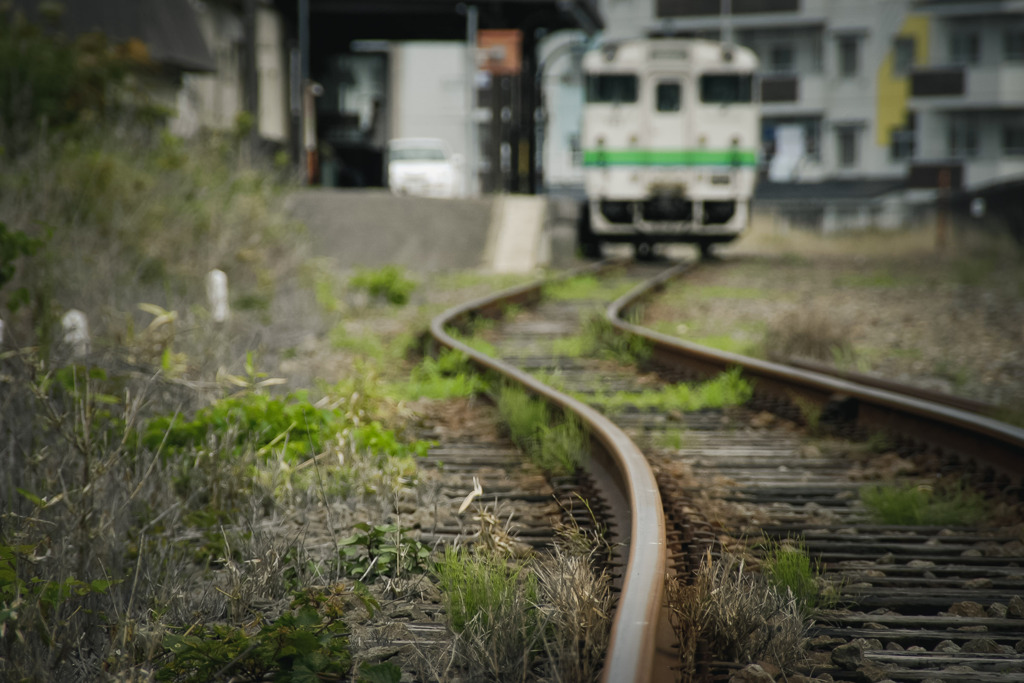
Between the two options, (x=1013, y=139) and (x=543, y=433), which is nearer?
(x=543, y=433)

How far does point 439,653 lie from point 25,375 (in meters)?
3.10

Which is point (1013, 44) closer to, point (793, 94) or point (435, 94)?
point (793, 94)

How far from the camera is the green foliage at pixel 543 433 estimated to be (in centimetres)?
453

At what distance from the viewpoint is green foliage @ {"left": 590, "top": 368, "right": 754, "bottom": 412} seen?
6176 mm

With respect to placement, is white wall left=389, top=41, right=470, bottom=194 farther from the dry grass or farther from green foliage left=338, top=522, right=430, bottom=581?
the dry grass

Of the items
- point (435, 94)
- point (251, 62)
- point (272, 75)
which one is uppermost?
point (435, 94)

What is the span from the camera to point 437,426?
5559 mm

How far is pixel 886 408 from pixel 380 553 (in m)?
2.90

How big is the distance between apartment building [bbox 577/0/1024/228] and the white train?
25.1 metres

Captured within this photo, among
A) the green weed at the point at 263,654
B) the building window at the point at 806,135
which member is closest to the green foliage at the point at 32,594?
the green weed at the point at 263,654

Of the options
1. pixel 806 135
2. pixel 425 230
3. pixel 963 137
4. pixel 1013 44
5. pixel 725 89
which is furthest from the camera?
pixel 806 135

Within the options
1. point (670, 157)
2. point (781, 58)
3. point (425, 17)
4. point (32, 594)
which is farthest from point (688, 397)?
point (781, 58)

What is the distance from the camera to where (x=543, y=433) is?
488cm

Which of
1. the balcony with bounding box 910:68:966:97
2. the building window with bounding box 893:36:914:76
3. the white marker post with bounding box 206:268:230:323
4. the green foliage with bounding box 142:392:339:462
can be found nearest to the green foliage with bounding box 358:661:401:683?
the green foliage with bounding box 142:392:339:462
